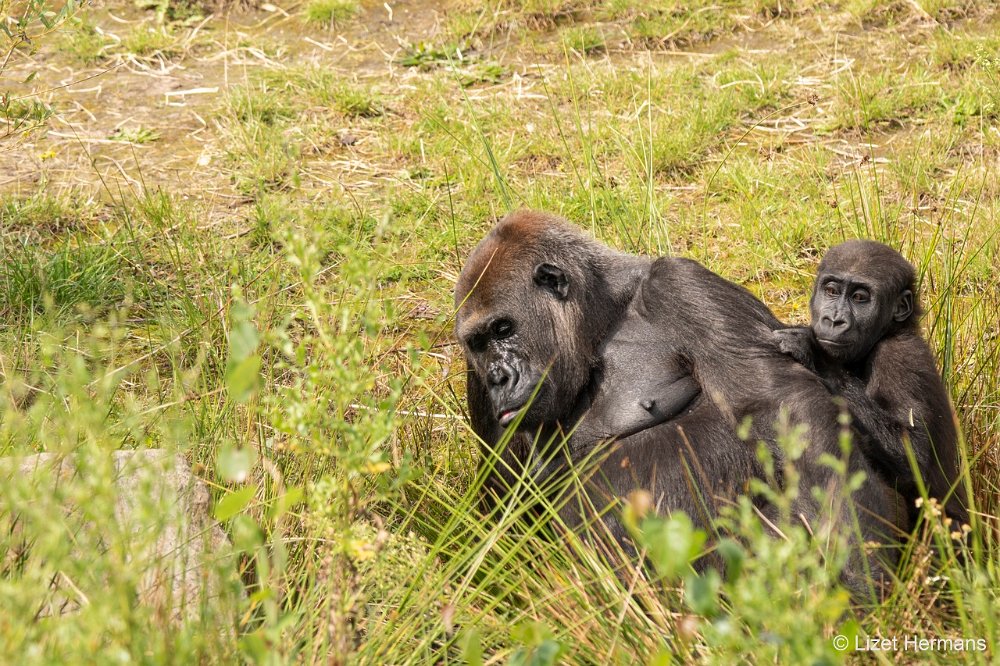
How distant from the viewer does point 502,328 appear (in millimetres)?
4406

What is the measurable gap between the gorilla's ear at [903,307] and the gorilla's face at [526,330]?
1.17 metres

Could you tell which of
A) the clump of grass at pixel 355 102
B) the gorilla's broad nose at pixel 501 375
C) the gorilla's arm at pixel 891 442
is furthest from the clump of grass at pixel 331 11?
the gorilla's arm at pixel 891 442

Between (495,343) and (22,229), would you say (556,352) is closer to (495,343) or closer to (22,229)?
(495,343)

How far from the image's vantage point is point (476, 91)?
8.45 m

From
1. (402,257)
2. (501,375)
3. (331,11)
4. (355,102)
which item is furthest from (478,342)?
(331,11)

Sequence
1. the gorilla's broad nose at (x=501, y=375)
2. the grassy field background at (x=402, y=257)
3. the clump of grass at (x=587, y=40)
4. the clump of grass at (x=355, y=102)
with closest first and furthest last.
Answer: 1. the grassy field background at (x=402, y=257)
2. the gorilla's broad nose at (x=501, y=375)
3. the clump of grass at (x=355, y=102)
4. the clump of grass at (x=587, y=40)

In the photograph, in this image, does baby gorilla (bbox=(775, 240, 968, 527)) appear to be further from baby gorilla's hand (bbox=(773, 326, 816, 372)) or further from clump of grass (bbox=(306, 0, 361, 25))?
clump of grass (bbox=(306, 0, 361, 25))

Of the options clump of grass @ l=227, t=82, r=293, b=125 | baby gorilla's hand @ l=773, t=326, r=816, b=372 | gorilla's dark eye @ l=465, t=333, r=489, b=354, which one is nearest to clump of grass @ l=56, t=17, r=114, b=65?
clump of grass @ l=227, t=82, r=293, b=125

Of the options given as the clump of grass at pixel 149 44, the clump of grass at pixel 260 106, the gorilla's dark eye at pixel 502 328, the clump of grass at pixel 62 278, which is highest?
the gorilla's dark eye at pixel 502 328

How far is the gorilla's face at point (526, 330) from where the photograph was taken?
4273 millimetres

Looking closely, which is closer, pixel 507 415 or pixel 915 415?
pixel 915 415

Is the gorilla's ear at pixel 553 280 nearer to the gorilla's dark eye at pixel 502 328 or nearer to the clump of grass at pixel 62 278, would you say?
the gorilla's dark eye at pixel 502 328

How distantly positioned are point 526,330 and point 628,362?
1.39 ft

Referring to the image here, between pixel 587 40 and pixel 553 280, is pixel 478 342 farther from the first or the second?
pixel 587 40
